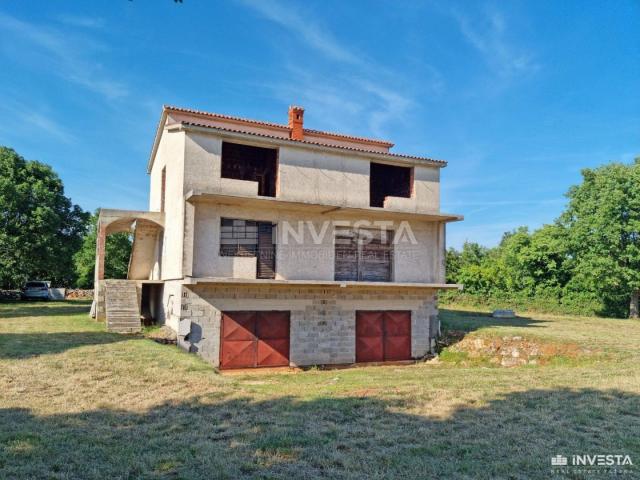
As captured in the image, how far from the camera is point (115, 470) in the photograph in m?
5.62

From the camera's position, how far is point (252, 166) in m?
21.6

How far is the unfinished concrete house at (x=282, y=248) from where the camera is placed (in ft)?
57.3

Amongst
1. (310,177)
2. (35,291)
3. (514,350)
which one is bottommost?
(514,350)

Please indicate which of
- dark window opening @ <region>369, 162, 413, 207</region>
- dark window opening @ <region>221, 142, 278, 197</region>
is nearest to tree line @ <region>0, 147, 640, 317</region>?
dark window opening @ <region>221, 142, 278, 197</region>

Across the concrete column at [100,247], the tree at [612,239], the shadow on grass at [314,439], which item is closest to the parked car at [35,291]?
the concrete column at [100,247]

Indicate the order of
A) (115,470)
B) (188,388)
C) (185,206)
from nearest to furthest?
(115,470) → (188,388) → (185,206)

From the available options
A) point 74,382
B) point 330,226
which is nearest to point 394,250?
point 330,226

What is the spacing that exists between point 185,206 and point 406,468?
13289 millimetres

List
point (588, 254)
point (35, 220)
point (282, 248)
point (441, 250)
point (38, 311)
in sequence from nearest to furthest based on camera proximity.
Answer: point (282, 248), point (441, 250), point (38, 311), point (35, 220), point (588, 254)

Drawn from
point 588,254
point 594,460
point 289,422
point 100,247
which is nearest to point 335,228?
point 100,247

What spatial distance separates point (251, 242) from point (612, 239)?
98.7ft

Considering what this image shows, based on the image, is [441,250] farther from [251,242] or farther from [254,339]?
[254,339]

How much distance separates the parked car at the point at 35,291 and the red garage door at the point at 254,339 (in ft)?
93.1

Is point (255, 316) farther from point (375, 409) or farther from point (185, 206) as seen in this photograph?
point (375, 409)
